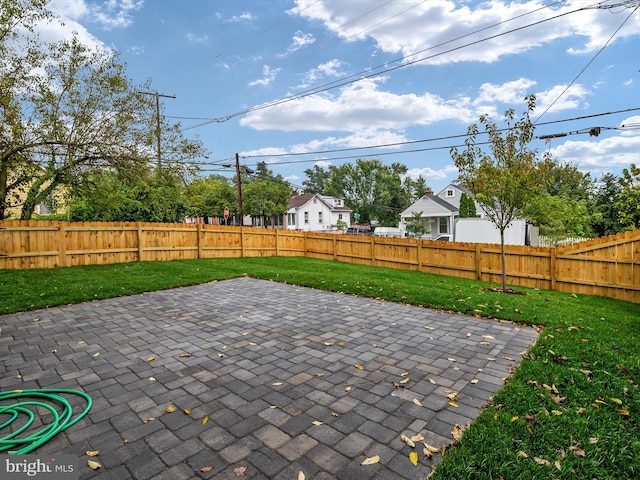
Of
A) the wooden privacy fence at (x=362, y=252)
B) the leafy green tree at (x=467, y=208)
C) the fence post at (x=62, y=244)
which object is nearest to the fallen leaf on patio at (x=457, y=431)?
the wooden privacy fence at (x=362, y=252)

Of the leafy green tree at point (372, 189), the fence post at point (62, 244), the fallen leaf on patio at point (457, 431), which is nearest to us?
the fallen leaf on patio at point (457, 431)

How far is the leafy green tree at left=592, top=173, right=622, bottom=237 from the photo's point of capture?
2536 centimetres

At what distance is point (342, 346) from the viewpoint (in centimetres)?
447

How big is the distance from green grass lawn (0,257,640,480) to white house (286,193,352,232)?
3309 centimetres

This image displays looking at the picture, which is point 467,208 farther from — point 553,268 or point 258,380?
point 258,380

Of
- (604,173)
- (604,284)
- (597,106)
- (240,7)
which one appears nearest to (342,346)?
(604,284)

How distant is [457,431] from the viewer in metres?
2.62

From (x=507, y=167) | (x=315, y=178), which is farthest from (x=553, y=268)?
(x=315, y=178)

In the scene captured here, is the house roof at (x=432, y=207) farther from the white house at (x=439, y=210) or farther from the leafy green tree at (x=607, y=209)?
the leafy green tree at (x=607, y=209)

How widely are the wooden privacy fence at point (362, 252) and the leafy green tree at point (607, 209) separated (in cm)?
1965

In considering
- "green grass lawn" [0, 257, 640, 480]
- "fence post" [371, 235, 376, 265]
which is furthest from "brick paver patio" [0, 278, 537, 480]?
"fence post" [371, 235, 376, 265]

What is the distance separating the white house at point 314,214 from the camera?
4191 cm

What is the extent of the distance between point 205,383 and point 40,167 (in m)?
10.6

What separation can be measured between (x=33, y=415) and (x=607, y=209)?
3471 centimetres
